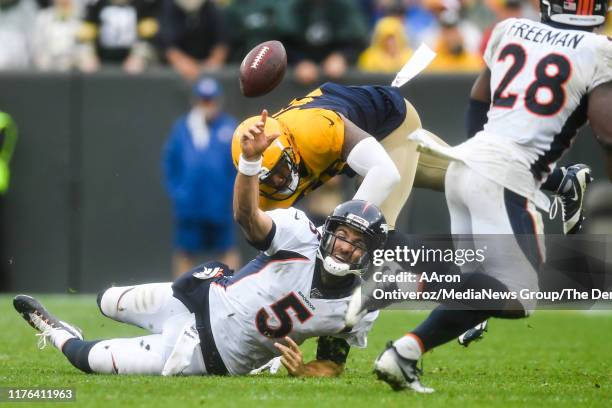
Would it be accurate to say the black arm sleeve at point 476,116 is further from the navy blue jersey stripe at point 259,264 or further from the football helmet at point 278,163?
the navy blue jersey stripe at point 259,264

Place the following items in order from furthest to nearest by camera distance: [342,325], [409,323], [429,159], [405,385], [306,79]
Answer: [306,79], [409,323], [429,159], [342,325], [405,385]

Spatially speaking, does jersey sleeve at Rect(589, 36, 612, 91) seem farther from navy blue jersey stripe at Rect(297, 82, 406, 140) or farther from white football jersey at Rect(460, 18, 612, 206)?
navy blue jersey stripe at Rect(297, 82, 406, 140)

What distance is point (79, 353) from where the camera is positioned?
5.86 metres

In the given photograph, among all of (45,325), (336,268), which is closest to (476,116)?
(336,268)

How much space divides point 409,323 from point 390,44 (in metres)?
3.30

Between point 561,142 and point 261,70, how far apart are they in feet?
5.15

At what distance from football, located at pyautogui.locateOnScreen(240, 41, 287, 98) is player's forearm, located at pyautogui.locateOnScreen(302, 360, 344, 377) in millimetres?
1404

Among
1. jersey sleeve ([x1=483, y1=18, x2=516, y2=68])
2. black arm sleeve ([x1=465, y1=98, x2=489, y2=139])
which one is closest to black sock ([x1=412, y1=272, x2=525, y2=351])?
jersey sleeve ([x1=483, y1=18, x2=516, y2=68])

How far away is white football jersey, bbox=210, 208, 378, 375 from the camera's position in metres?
5.56

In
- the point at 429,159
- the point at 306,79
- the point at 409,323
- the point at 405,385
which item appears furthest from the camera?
the point at 306,79

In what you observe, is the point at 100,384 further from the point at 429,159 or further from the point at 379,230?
the point at 429,159

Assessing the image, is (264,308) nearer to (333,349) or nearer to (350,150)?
(333,349)

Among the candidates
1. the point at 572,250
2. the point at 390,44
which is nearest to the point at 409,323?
the point at 572,250

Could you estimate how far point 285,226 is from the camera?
18.4 ft
